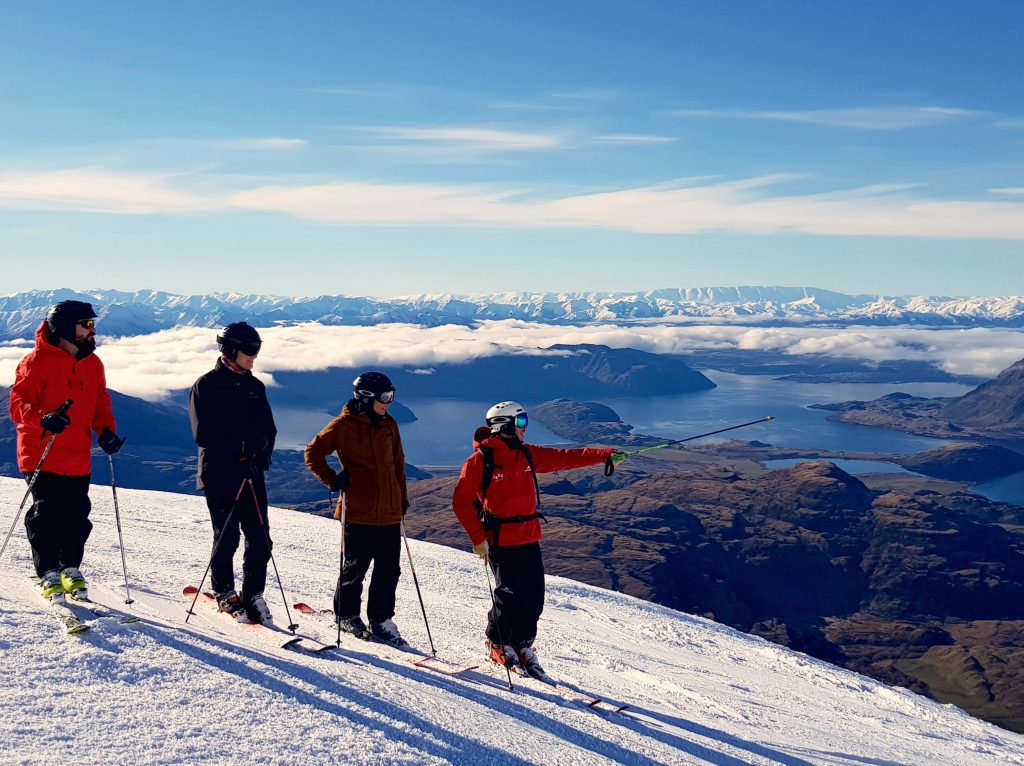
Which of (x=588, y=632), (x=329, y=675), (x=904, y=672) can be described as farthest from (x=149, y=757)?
(x=904, y=672)

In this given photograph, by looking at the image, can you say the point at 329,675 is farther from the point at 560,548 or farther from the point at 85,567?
the point at 560,548

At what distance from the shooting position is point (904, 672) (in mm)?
124625

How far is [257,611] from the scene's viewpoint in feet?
25.2

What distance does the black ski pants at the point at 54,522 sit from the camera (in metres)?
6.76

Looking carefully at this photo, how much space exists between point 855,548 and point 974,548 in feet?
92.3

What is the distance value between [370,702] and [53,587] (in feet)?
10.0

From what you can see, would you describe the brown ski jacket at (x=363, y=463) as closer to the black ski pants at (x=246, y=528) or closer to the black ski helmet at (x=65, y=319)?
the black ski pants at (x=246, y=528)

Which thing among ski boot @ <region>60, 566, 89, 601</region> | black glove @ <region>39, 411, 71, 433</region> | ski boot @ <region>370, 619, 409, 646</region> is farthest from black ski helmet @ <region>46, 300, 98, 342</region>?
ski boot @ <region>370, 619, 409, 646</region>

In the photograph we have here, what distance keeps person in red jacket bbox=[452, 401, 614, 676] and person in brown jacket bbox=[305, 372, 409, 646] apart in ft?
2.40

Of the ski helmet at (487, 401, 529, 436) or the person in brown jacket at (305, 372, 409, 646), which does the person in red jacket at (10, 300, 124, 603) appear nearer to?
the person in brown jacket at (305, 372, 409, 646)

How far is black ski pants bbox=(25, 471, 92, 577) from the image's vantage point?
6758 millimetres

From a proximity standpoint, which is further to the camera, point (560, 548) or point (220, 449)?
point (560, 548)

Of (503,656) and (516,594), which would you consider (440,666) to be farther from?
(516,594)

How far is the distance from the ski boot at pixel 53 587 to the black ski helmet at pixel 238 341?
7.68 feet
